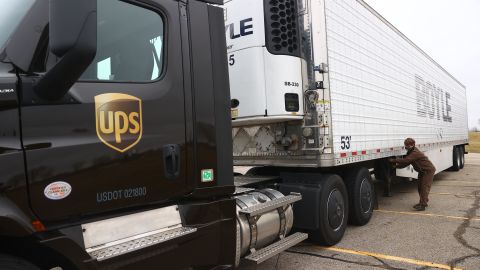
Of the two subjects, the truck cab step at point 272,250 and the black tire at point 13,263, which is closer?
the black tire at point 13,263

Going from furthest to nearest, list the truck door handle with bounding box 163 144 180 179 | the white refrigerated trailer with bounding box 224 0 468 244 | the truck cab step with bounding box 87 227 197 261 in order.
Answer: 1. the white refrigerated trailer with bounding box 224 0 468 244
2. the truck door handle with bounding box 163 144 180 179
3. the truck cab step with bounding box 87 227 197 261

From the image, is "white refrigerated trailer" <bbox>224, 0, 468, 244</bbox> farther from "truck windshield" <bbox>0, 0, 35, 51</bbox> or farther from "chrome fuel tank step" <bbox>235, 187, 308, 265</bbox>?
"truck windshield" <bbox>0, 0, 35, 51</bbox>

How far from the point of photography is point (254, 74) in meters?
4.75

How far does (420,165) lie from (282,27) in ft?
15.9

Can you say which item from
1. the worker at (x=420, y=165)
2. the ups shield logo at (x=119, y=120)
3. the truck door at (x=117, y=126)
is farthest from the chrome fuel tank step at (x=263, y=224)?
the worker at (x=420, y=165)

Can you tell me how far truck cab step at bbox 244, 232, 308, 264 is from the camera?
3697mm

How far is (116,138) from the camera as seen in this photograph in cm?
252

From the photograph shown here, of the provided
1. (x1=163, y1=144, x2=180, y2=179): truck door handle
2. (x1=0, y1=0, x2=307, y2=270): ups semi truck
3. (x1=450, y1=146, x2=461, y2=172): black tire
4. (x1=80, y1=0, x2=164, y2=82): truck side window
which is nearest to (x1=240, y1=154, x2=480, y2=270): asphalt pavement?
(x1=0, y1=0, x2=307, y2=270): ups semi truck

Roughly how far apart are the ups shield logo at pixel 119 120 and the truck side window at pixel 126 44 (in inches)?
6.0

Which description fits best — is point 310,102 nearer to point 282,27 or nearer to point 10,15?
point 282,27

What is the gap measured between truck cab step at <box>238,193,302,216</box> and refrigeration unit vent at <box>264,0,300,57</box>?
1.72 meters

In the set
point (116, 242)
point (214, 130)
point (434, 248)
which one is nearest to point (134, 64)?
point (214, 130)

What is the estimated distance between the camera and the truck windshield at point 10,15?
227 centimetres

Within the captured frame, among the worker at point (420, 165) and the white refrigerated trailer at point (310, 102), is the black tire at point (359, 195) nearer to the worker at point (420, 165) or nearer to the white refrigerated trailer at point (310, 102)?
the white refrigerated trailer at point (310, 102)
